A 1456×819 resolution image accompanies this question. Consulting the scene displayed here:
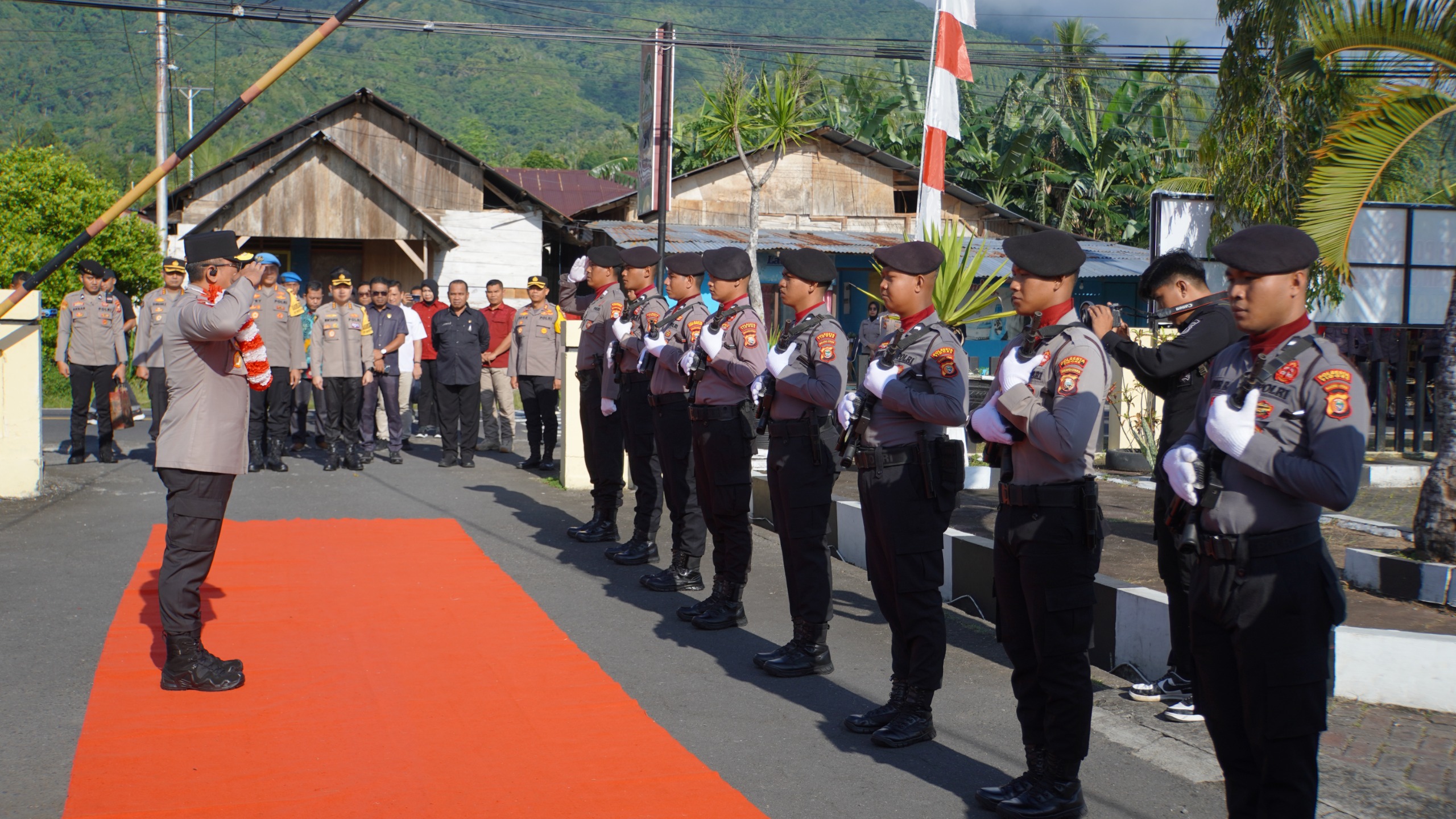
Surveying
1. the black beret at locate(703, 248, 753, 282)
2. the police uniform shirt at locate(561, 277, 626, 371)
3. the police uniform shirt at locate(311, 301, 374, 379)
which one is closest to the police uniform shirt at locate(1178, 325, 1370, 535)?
the black beret at locate(703, 248, 753, 282)

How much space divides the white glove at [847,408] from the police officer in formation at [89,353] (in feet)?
31.9

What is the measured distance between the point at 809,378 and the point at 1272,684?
279 cm

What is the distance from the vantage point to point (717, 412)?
6.40 meters

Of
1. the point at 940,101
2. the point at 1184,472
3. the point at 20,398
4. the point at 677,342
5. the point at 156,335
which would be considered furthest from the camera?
the point at 156,335

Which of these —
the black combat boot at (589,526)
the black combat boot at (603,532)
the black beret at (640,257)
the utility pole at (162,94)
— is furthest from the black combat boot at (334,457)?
the utility pole at (162,94)

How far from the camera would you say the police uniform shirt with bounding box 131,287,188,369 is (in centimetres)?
1143

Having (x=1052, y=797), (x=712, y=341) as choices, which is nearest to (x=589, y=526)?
(x=712, y=341)

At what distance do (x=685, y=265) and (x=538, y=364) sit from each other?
5.34m

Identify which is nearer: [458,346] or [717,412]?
[717,412]

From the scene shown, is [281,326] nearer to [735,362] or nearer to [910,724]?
[735,362]

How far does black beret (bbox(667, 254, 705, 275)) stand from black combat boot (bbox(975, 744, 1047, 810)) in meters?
3.95

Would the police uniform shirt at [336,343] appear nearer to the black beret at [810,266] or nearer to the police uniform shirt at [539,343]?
the police uniform shirt at [539,343]

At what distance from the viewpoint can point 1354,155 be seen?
853 centimetres

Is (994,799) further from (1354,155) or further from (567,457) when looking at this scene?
(567,457)
